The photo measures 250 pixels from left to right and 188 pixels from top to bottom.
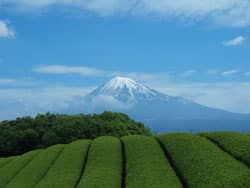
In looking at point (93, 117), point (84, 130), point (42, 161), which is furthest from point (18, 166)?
point (93, 117)

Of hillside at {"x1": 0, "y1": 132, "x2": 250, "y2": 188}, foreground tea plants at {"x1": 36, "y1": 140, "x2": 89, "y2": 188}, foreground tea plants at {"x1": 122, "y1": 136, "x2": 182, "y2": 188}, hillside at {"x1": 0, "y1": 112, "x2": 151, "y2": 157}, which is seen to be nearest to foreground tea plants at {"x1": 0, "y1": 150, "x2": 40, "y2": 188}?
hillside at {"x1": 0, "y1": 132, "x2": 250, "y2": 188}

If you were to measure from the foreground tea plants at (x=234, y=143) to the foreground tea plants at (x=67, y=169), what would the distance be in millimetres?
7690

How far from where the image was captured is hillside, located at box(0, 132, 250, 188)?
17.4 meters

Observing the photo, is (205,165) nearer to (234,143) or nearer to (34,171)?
(234,143)

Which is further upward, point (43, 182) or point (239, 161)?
point (239, 161)

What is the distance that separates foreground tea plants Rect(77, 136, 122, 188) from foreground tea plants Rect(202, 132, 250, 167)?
5.59 meters

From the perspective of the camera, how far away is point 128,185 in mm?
17641

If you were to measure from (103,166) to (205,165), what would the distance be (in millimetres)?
5519

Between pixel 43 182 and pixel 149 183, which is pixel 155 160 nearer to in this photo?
pixel 149 183

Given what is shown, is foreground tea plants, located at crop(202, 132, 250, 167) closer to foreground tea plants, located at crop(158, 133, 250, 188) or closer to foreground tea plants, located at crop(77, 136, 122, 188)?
foreground tea plants, located at crop(158, 133, 250, 188)

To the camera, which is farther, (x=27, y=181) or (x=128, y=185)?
(x=27, y=181)

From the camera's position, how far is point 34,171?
76.6 feet

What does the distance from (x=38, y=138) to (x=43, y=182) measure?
35534 millimetres

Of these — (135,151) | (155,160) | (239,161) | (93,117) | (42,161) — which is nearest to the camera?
(239,161)
